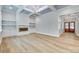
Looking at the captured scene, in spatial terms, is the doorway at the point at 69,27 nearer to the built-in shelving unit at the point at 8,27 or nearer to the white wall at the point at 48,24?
the white wall at the point at 48,24

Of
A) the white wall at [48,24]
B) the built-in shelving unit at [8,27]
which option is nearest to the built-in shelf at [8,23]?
the built-in shelving unit at [8,27]

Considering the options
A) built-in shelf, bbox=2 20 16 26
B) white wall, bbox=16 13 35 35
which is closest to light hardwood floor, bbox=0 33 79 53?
white wall, bbox=16 13 35 35

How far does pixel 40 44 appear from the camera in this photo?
7.11 feet

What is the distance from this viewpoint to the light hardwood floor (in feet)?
6.91

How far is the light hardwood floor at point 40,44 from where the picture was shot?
6.91 feet

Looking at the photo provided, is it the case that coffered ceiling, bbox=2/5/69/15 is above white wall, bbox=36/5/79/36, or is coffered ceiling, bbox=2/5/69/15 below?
above

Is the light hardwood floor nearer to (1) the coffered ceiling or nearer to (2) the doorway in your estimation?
(2) the doorway

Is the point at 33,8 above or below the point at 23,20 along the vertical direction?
above

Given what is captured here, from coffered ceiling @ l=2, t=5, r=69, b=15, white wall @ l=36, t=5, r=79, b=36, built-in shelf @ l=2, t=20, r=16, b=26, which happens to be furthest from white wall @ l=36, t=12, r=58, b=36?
built-in shelf @ l=2, t=20, r=16, b=26

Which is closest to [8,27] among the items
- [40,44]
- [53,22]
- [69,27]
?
[40,44]

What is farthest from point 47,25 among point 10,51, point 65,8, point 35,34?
point 10,51

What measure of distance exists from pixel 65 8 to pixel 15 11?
3.36 feet

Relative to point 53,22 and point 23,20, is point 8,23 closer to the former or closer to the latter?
point 23,20

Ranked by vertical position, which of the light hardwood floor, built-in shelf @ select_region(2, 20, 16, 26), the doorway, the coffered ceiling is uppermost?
the coffered ceiling
